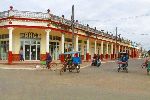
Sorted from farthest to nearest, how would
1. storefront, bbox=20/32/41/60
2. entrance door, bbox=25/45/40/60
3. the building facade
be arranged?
entrance door, bbox=25/45/40/60 → storefront, bbox=20/32/41/60 → the building facade

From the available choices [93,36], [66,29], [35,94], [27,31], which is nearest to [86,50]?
[93,36]

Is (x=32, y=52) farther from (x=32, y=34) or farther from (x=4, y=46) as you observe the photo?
(x=4, y=46)

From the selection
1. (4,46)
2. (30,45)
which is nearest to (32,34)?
(30,45)

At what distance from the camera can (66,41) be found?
52500 millimetres

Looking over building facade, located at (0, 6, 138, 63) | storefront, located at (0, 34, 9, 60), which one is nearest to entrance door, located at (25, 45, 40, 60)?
building facade, located at (0, 6, 138, 63)

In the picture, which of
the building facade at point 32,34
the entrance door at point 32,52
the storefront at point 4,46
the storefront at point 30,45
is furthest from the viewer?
the storefront at point 4,46

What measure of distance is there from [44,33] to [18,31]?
330cm

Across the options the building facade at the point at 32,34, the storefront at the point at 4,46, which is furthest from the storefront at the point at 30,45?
the storefront at the point at 4,46

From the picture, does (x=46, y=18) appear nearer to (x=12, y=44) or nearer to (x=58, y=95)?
(x=12, y=44)

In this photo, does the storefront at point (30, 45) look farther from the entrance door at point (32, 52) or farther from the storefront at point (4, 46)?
the storefront at point (4, 46)

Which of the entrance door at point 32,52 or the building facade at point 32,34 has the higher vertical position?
the building facade at point 32,34

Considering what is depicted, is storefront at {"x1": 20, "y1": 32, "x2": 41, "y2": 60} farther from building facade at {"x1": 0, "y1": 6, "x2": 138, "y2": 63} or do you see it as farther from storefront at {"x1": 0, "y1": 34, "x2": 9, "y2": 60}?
storefront at {"x1": 0, "y1": 34, "x2": 9, "y2": 60}

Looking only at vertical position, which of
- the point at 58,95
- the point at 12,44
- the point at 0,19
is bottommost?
the point at 58,95

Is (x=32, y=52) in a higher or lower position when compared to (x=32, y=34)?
lower
